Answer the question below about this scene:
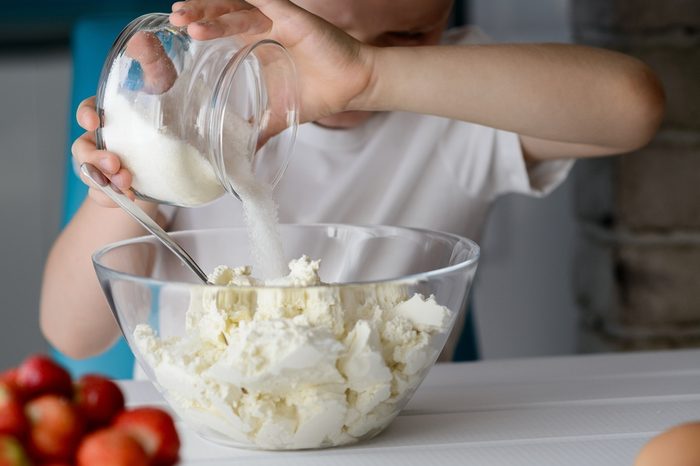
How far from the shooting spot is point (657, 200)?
162 cm

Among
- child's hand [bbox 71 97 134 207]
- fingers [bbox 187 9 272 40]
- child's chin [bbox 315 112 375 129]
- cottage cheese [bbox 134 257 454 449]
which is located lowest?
cottage cheese [bbox 134 257 454 449]

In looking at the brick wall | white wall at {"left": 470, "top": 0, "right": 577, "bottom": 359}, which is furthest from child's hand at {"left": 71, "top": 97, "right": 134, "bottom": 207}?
white wall at {"left": 470, "top": 0, "right": 577, "bottom": 359}

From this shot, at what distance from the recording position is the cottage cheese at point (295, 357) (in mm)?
618

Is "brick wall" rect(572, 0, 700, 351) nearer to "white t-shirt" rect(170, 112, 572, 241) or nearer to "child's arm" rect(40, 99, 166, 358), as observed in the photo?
"white t-shirt" rect(170, 112, 572, 241)

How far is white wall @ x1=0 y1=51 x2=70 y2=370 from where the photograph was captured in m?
2.35

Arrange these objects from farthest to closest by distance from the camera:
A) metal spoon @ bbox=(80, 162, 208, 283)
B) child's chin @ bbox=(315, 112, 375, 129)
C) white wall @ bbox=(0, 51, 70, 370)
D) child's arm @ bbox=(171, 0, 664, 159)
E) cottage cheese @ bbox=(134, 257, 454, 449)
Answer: white wall @ bbox=(0, 51, 70, 370) → child's chin @ bbox=(315, 112, 375, 129) → child's arm @ bbox=(171, 0, 664, 159) → metal spoon @ bbox=(80, 162, 208, 283) → cottage cheese @ bbox=(134, 257, 454, 449)

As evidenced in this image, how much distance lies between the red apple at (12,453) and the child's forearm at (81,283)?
0.58 meters

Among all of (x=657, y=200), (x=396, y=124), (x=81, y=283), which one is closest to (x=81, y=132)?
(x=81, y=283)

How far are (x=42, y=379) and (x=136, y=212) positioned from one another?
0.27 metres

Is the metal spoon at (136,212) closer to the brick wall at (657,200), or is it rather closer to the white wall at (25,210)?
the brick wall at (657,200)

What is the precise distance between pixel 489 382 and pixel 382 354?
0.23 meters

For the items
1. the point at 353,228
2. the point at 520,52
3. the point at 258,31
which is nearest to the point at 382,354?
the point at 353,228

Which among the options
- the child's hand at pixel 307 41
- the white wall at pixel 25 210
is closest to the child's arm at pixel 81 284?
the child's hand at pixel 307 41

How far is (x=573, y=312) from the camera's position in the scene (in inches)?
75.9
